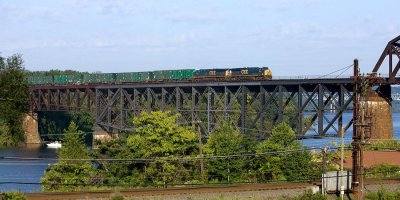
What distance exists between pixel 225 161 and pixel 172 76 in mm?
65866

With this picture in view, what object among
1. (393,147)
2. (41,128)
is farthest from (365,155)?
(41,128)

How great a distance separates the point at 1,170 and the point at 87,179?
35.9 metres

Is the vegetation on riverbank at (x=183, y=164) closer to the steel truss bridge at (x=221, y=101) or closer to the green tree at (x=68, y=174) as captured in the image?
the green tree at (x=68, y=174)

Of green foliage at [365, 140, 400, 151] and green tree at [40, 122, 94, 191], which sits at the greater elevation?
green foliage at [365, 140, 400, 151]

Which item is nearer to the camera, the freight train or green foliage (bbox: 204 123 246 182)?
green foliage (bbox: 204 123 246 182)

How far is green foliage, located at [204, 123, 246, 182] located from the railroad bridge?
300 centimetres

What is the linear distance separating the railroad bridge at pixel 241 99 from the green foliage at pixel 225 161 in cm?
300

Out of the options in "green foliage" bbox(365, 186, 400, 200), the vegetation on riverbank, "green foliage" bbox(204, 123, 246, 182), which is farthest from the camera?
"green foliage" bbox(204, 123, 246, 182)

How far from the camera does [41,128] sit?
17188 centimetres

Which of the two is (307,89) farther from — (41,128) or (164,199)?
(41,128)

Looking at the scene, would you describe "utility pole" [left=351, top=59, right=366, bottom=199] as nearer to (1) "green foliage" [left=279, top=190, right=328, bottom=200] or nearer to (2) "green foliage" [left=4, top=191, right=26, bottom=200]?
(1) "green foliage" [left=279, top=190, right=328, bottom=200]

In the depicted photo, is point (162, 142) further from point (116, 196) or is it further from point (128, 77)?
point (128, 77)

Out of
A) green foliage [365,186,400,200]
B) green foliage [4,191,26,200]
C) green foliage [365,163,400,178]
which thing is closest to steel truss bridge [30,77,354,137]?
green foliage [365,163,400,178]

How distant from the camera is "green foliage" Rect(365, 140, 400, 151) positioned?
2832 inches
